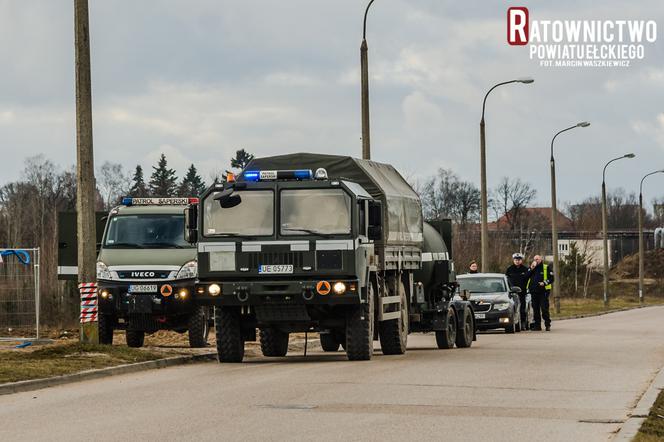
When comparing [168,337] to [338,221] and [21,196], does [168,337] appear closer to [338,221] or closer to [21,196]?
[338,221]

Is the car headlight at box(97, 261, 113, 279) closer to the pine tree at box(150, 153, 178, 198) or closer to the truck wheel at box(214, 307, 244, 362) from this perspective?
the truck wheel at box(214, 307, 244, 362)

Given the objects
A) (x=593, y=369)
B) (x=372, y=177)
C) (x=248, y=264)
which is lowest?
(x=593, y=369)

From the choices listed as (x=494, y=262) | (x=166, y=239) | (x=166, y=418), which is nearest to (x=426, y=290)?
(x=166, y=239)

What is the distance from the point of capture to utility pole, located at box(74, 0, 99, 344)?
21453 millimetres

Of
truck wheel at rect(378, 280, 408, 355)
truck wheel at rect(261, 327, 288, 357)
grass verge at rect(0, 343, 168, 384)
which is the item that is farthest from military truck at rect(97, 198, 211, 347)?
truck wheel at rect(378, 280, 408, 355)

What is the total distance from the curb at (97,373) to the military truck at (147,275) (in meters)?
2.45

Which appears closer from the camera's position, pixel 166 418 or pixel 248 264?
pixel 166 418

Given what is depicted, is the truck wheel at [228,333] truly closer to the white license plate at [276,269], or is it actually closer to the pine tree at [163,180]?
the white license plate at [276,269]

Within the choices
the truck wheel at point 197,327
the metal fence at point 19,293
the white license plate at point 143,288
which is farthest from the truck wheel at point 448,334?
the metal fence at point 19,293

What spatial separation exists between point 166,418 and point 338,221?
7.84 metres

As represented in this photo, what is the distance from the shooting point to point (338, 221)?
19531mm

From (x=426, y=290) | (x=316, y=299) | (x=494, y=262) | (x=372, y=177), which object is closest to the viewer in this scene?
(x=316, y=299)

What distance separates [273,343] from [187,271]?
97.8 inches

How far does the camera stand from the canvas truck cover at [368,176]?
2159 cm
